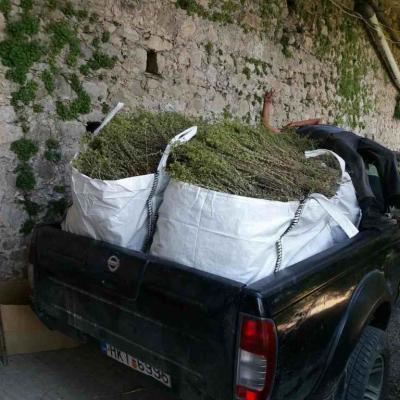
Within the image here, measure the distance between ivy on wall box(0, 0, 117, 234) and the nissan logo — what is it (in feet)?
5.44

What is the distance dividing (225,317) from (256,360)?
0.63 feet

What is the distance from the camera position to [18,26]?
311cm

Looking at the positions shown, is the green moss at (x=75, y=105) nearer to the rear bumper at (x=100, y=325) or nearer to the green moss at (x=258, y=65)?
the rear bumper at (x=100, y=325)

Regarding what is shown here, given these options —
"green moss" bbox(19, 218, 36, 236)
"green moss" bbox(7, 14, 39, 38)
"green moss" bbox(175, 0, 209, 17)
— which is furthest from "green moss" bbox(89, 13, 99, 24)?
"green moss" bbox(19, 218, 36, 236)

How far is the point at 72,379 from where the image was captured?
2668 millimetres

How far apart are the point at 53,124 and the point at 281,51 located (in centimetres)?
370

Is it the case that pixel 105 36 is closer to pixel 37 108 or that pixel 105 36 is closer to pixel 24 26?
pixel 24 26

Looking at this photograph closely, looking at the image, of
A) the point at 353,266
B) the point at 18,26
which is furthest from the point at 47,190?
the point at 353,266

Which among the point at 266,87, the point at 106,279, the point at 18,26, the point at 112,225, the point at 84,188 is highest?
the point at 18,26

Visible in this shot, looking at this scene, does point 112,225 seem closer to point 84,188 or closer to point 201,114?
point 84,188

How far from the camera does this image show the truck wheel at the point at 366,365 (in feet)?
6.85

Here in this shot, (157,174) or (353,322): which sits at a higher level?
(157,174)

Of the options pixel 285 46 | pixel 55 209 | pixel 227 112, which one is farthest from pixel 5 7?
pixel 285 46

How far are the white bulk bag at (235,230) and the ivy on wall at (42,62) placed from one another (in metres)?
1.73
